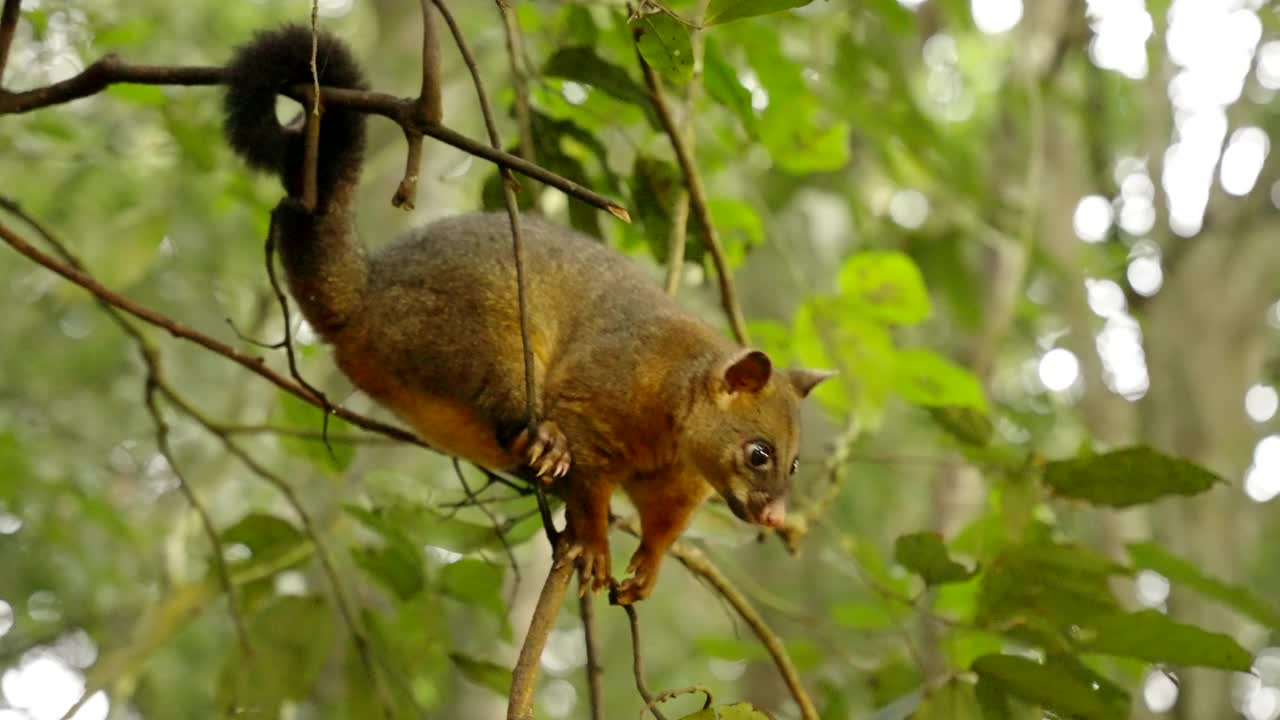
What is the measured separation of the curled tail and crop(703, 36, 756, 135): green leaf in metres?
0.73

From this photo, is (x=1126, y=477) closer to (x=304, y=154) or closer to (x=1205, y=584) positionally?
(x=1205, y=584)

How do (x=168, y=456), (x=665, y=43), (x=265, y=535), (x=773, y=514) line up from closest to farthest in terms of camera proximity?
(x=665, y=43), (x=773, y=514), (x=168, y=456), (x=265, y=535)

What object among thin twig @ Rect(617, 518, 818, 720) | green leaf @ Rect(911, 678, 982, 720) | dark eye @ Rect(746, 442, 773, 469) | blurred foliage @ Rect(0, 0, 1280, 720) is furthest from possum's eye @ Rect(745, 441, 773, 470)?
green leaf @ Rect(911, 678, 982, 720)

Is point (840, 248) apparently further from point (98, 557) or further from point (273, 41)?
point (273, 41)

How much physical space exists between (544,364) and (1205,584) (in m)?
1.46

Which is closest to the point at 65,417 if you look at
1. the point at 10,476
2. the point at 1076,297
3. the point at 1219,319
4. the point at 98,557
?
the point at 98,557

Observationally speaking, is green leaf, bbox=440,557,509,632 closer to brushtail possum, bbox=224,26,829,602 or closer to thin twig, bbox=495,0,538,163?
brushtail possum, bbox=224,26,829,602

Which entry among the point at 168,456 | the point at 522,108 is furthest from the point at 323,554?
the point at 522,108

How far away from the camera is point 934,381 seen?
3.49m

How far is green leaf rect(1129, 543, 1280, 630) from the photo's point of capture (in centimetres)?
290

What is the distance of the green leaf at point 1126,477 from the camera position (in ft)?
8.84

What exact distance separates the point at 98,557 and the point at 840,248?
12.5 feet

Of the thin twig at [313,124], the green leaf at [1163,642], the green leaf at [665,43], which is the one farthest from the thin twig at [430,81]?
the green leaf at [1163,642]

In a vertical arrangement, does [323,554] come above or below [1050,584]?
below
